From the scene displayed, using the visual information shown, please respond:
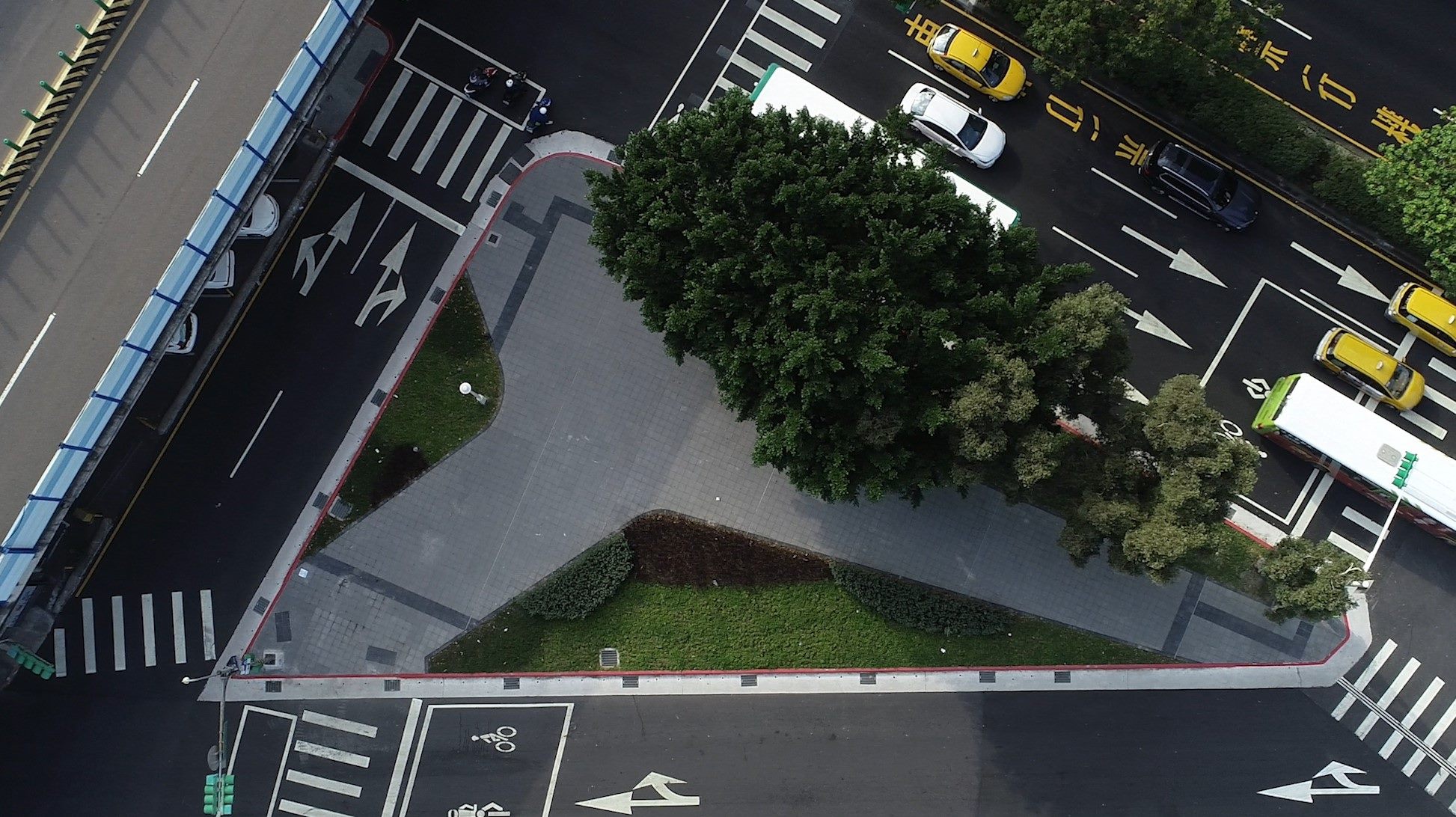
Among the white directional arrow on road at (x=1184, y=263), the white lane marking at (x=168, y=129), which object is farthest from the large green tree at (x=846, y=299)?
the white lane marking at (x=168, y=129)

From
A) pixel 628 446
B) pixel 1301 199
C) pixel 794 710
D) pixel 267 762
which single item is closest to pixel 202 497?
pixel 267 762

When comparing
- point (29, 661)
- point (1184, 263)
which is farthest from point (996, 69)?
point (29, 661)

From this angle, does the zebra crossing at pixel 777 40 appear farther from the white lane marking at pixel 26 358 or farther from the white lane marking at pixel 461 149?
the white lane marking at pixel 26 358

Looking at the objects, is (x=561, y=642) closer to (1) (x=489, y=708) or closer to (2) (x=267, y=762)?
(1) (x=489, y=708)

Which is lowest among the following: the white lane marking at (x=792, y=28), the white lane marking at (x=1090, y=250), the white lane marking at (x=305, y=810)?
the white lane marking at (x=305, y=810)

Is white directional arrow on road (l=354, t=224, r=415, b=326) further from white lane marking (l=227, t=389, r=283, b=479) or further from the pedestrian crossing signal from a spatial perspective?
the pedestrian crossing signal

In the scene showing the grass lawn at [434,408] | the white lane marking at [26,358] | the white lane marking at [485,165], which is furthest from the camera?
Result: the white lane marking at [485,165]

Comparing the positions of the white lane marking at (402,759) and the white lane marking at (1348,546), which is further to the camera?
the white lane marking at (1348,546)
